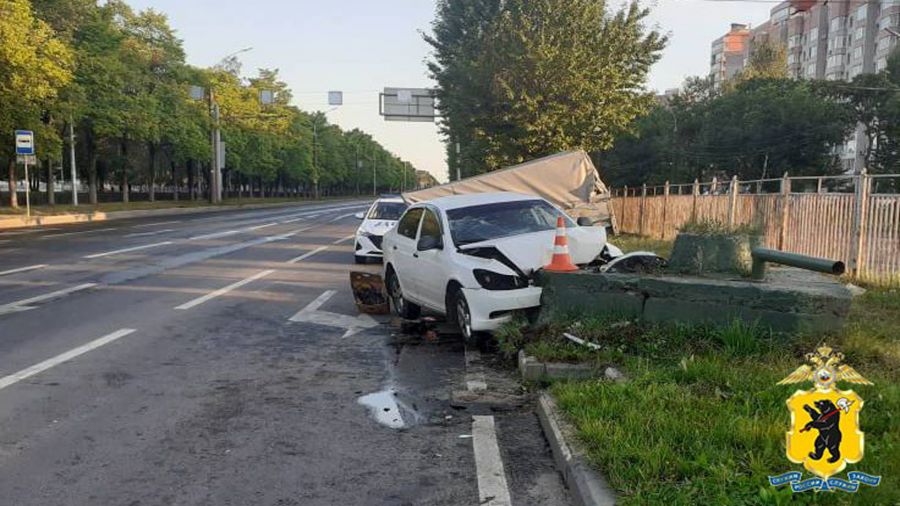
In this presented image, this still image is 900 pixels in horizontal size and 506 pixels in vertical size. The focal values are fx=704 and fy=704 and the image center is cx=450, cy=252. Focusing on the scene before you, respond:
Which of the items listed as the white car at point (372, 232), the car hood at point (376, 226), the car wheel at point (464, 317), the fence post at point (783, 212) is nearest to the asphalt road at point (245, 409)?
the car wheel at point (464, 317)

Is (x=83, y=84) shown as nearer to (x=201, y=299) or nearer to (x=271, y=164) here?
(x=201, y=299)

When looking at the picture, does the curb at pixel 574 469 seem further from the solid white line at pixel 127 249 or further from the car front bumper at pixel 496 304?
the solid white line at pixel 127 249

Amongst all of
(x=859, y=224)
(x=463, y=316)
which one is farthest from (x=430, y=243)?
(x=859, y=224)

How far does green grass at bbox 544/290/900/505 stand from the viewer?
3475mm

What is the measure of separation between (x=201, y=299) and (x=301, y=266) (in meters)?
4.84

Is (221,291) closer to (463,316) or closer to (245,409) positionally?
(463,316)

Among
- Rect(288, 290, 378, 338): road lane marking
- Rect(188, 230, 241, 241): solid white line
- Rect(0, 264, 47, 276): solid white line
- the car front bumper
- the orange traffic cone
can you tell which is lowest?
Rect(288, 290, 378, 338): road lane marking

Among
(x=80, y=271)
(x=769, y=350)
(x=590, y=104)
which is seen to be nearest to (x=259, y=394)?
(x=769, y=350)

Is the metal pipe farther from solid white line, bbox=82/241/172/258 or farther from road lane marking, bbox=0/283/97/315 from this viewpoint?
solid white line, bbox=82/241/172/258

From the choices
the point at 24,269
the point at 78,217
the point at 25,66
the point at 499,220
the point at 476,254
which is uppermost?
the point at 25,66

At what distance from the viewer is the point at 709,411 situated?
4488mm

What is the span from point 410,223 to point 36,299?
5569mm

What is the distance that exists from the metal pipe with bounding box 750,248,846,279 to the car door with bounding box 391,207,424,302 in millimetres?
3924

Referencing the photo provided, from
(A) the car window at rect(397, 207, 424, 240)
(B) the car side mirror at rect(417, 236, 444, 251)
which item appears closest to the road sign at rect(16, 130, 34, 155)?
(A) the car window at rect(397, 207, 424, 240)
